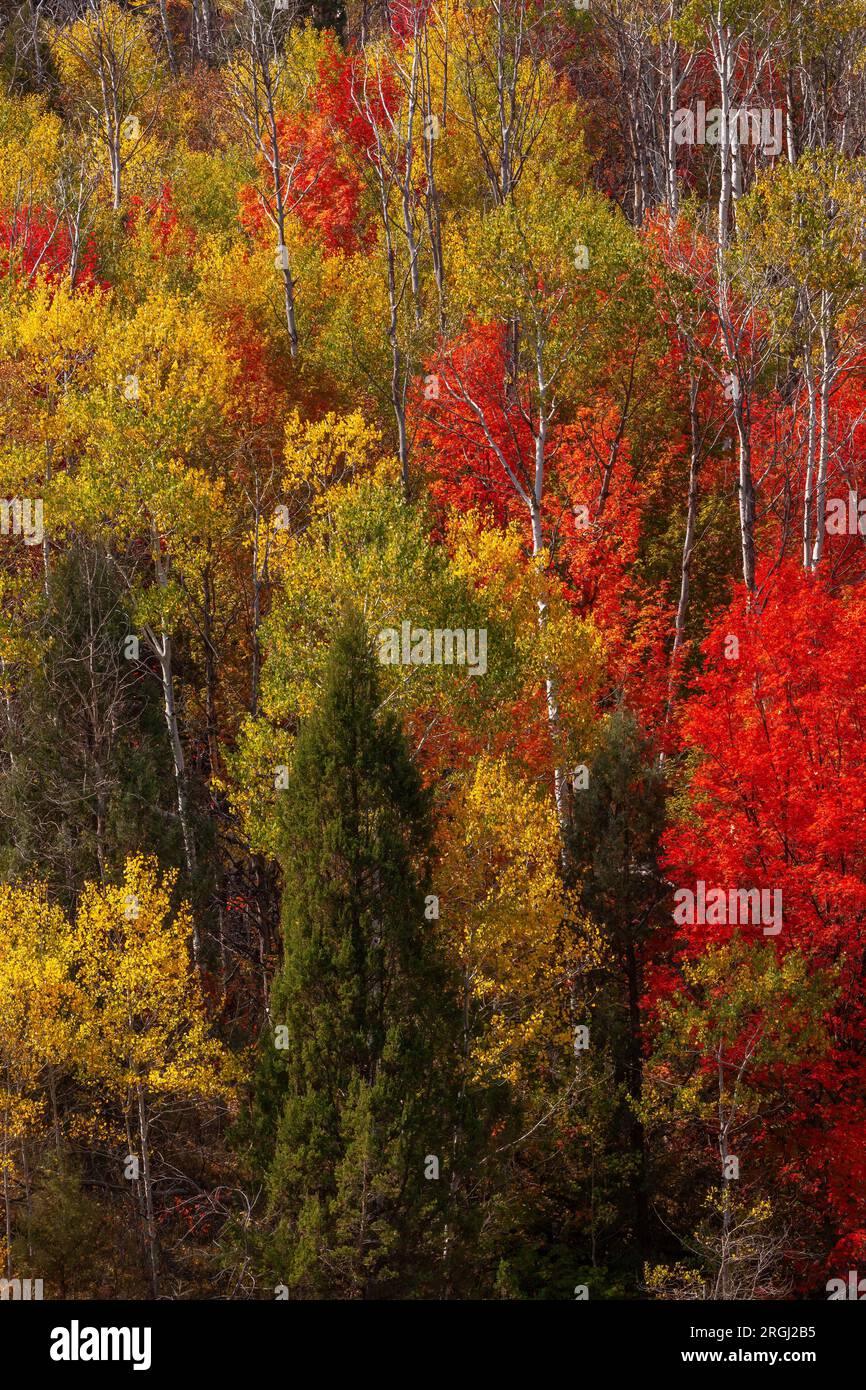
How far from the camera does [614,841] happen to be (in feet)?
103

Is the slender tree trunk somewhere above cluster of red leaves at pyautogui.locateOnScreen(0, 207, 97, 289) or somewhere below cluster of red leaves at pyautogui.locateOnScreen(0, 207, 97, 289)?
below

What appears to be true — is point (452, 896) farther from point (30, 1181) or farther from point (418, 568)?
point (30, 1181)

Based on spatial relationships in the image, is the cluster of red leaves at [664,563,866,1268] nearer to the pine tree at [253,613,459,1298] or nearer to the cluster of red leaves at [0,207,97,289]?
the pine tree at [253,613,459,1298]

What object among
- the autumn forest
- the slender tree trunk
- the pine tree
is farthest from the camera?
the slender tree trunk

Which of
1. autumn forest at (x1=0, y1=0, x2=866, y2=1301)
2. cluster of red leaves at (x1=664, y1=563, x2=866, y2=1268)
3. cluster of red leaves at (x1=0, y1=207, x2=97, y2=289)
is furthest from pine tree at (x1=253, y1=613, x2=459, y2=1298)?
cluster of red leaves at (x1=0, y1=207, x2=97, y2=289)

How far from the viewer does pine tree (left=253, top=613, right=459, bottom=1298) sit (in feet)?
81.7

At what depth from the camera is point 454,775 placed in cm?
3033

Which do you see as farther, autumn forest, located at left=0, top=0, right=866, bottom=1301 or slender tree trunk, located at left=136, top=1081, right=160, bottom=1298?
slender tree trunk, located at left=136, top=1081, right=160, bottom=1298

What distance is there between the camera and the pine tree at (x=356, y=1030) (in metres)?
24.9

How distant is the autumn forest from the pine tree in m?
0.08

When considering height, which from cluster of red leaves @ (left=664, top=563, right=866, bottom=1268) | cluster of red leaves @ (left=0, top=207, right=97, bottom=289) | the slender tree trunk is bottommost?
the slender tree trunk

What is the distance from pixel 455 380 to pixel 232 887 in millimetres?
15281

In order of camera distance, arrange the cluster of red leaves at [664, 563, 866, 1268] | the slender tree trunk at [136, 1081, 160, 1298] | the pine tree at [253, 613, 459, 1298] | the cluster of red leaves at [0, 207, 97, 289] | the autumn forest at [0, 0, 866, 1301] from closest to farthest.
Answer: the pine tree at [253, 613, 459, 1298] < the autumn forest at [0, 0, 866, 1301] < the slender tree trunk at [136, 1081, 160, 1298] < the cluster of red leaves at [664, 563, 866, 1268] < the cluster of red leaves at [0, 207, 97, 289]

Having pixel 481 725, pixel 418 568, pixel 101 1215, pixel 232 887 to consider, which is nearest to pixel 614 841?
pixel 481 725
